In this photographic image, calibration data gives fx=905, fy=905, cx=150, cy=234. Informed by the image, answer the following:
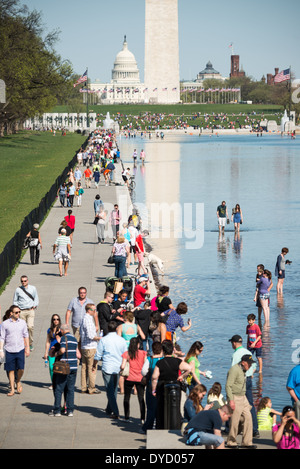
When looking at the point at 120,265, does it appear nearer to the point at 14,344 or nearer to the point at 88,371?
the point at 88,371

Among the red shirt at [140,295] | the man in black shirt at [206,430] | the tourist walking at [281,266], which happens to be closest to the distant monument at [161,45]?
the tourist walking at [281,266]

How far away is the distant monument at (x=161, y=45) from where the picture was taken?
6422 inches

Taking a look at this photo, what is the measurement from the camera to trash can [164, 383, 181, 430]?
11.6m

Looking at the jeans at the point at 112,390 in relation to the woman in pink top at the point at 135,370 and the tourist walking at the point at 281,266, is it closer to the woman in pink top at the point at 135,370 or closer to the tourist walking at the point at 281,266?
the woman in pink top at the point at 135,370

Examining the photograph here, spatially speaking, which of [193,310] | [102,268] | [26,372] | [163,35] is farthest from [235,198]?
[163,35]

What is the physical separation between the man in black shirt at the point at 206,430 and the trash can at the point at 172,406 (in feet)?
3.43

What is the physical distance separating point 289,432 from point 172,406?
2.12m

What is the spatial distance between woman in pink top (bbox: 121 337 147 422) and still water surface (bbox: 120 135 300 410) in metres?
3.02

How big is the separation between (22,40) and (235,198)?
114 ft

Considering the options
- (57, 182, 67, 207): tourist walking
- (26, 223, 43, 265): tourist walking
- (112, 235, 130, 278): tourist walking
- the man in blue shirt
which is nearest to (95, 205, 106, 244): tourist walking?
(26, 223, 43, 265): tourist walking

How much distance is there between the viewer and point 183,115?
17825 cm

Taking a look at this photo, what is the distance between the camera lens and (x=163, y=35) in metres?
167

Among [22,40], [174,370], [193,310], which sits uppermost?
[22,40]
